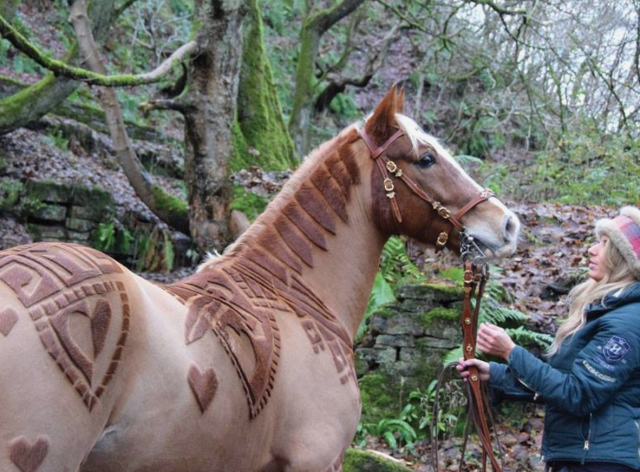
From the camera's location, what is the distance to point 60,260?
80.7 inches

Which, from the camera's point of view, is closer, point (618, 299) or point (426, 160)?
point (618, 299)

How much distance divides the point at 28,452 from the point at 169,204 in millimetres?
7578

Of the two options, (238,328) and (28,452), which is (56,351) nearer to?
(28,452)

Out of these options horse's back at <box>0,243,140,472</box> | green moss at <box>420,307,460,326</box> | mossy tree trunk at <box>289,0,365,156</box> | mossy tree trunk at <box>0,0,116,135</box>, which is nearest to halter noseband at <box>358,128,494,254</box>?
horse's back at <box>0,243,140,472</box>

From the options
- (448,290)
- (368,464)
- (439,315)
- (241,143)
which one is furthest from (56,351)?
(241,143)

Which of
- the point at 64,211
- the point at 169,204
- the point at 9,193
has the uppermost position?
the point at 169,204

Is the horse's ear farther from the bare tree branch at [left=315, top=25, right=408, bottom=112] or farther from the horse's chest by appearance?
the bare tree branch at [left=315, top=25, right=408, bottom=112]

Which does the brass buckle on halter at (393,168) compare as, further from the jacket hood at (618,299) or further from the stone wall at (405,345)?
the stone wall at (405,345)

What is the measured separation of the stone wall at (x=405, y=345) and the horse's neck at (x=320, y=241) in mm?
3242

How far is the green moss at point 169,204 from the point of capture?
9.10 m

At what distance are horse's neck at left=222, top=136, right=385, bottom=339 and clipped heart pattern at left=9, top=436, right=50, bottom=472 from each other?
1283 mm

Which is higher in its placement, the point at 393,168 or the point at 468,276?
the point at 393,168

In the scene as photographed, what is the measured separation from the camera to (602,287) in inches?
121

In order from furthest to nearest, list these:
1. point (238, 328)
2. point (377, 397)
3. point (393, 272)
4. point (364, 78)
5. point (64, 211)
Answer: point (364, 78) → point (64, 211) → point (393, 272) → point (377, 397) → point (238, 328)
